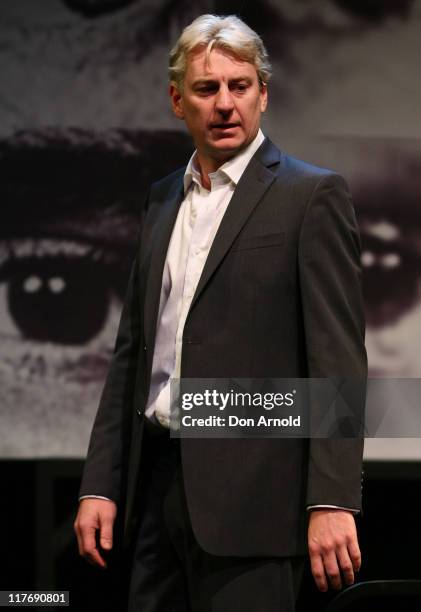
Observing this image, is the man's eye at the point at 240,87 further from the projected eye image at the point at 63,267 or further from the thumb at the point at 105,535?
the projected eye image at the point at 63,267

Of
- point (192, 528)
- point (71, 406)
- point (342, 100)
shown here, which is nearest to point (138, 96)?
point (342, 100)

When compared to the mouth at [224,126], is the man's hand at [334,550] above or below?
below

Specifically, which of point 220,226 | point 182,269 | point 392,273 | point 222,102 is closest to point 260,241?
point 220,226

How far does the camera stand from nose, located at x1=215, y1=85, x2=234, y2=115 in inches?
68.7

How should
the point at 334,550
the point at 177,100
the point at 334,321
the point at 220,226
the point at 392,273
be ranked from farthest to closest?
the point at 392,273
the point at 177,100
the point at 220,226
the point at 334,321
the point at 334,550

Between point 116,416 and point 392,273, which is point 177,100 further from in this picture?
point 392,273

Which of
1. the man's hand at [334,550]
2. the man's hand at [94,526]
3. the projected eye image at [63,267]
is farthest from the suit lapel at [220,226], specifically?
the projected eye image at [63,267]

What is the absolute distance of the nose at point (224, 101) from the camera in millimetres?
1746

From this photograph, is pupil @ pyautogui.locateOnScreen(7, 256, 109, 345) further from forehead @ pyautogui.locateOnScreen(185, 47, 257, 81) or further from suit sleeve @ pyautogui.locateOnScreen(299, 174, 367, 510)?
suit sleeve @ pyautogui.locateOnScreen(299, 174, 367, 510)

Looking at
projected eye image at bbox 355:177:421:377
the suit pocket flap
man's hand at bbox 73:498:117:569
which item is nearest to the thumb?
man's hand at bbox 73:498:117:569

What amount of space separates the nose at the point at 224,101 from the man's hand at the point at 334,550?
77 centimetres

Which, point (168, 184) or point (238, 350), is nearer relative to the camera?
point (238, 350)

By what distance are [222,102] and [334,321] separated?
1.58 feet

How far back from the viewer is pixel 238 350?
1629 millimetres
